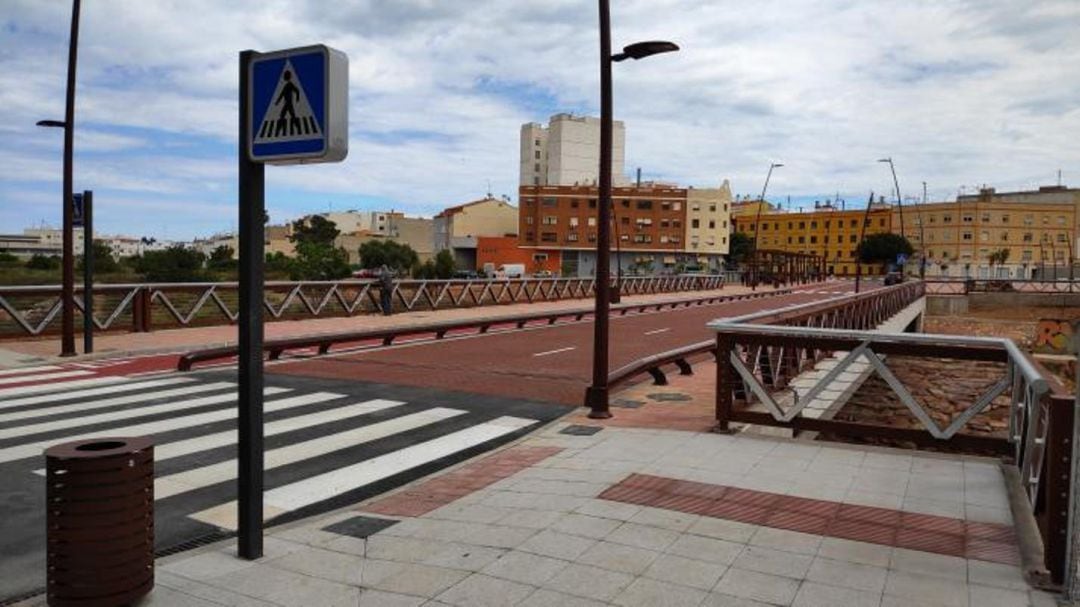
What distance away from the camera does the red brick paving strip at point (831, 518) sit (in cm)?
474

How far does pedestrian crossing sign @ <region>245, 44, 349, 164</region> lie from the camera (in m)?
4.03

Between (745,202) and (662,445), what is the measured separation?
17510 centimetres

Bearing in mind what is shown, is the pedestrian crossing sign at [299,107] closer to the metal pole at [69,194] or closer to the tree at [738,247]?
the metal pole at [69,194]

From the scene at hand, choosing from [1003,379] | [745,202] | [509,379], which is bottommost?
[509,379]

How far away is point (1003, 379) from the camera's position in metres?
6.58

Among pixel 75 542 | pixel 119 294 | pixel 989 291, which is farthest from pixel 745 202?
pixel 75 542

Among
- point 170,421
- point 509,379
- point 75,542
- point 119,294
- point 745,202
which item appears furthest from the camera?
point 745,202

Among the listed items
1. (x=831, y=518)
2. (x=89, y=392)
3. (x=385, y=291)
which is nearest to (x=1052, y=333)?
(x=385, y=291)

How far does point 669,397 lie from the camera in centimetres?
1075

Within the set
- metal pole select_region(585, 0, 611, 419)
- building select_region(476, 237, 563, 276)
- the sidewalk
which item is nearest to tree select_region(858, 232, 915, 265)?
building select_region(476, 237, 563, 276)

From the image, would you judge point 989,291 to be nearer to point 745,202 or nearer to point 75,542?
point 75,542

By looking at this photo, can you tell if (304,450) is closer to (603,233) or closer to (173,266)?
(603,233)

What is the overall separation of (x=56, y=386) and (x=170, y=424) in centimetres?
401

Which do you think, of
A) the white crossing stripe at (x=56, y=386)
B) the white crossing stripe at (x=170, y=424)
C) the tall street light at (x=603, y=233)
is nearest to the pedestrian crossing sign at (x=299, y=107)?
the white crossing stripe at (x=170, y=424)
